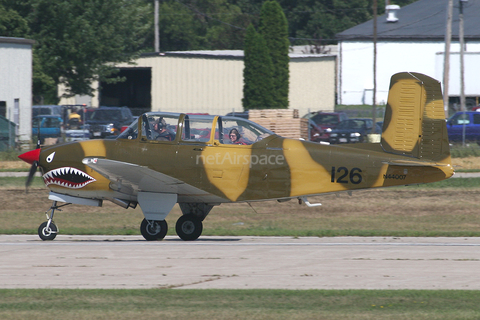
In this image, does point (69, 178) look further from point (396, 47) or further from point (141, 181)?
point (396, 47)

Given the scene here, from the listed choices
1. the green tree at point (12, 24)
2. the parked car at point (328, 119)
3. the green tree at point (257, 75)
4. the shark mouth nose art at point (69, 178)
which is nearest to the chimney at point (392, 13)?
the green tree at point (257, 75)

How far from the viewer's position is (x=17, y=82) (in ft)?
109

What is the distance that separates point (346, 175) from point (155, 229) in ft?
12.9

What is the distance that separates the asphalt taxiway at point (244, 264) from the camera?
9406mm

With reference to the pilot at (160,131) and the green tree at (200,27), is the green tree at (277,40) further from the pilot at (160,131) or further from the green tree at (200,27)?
the green tree at (200,27)

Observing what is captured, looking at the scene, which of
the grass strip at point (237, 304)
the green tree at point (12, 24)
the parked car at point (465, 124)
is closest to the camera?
the grass strip at point (237, 304)

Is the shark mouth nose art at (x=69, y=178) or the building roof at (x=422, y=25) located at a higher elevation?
the building roof at (x=422, y=25)

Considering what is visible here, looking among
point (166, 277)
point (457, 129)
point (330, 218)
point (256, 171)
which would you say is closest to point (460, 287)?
point (166, 277)

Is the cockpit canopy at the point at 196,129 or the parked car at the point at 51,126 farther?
the parked car at the point at 51,126

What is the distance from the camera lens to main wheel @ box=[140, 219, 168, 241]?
13.5m

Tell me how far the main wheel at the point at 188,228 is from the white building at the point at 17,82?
19243 millimetres

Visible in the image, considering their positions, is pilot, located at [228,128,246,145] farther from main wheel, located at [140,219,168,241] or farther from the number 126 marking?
main wheel, located at [140,219,168,241]

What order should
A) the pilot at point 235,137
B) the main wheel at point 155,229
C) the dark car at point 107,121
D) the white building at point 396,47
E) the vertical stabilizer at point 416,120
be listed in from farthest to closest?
1. the white building at point 396,47
2. the dark car at point 107,121
3. the main wheel at point 155,229
4. the pilot at point 235,137
5. the vertical stabilizer at point 416,120

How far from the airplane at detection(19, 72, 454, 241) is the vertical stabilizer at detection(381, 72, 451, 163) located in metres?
0.02
